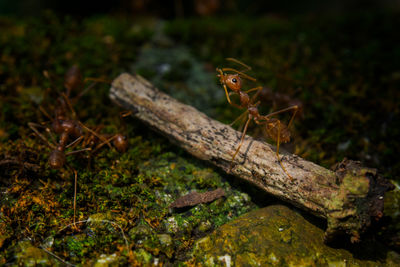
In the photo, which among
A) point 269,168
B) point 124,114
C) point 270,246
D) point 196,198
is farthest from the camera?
point 124,114

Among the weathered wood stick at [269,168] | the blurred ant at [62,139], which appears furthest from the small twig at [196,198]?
the blurred ant at [62,139]

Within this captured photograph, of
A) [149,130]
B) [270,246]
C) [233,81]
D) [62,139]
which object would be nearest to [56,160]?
[62,139]

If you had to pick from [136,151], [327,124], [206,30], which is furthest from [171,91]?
[327,124]

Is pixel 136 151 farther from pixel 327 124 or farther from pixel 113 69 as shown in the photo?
pixel 327 124

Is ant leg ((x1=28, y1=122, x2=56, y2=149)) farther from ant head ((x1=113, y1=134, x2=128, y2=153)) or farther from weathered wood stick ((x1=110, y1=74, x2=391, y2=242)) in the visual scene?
weathered wood stick ((x1=110, y1=74, x2=391, y2=242))

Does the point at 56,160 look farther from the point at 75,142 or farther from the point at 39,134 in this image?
the point at 39,134
